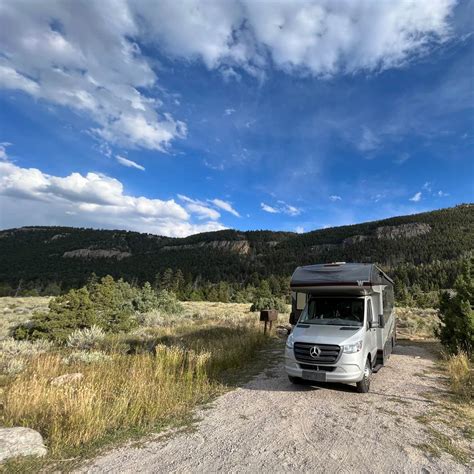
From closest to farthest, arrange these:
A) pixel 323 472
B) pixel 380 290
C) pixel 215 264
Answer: pixel 323 472, pixel 380 290, pixel 215 264

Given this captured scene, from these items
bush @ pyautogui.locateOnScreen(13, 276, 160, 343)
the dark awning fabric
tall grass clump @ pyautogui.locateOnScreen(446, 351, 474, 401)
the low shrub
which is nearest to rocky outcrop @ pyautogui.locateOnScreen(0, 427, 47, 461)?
the dark awning fabric

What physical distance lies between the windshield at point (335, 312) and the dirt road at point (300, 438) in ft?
5.18

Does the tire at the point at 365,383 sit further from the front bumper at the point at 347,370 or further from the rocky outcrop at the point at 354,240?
the rocky outcrop at the point at 354,240

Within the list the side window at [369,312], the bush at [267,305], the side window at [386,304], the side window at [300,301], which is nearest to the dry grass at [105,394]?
the side window at [300,301]

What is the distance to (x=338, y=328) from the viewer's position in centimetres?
797

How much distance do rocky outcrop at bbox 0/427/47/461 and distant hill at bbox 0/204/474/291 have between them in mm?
87227

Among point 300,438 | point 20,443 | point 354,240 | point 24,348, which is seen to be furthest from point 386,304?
point 354,240

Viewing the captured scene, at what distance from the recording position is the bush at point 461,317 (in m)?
11.1

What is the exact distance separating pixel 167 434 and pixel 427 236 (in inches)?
5648

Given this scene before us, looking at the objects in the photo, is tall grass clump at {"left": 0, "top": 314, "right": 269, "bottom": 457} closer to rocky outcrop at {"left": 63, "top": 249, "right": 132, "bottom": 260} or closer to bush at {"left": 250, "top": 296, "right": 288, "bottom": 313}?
bush at {"left": 250, "top": 296, "right": 288, "bottom": 313}

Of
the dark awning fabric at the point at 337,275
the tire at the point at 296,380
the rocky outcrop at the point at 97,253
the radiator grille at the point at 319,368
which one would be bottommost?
the tire at the point at 296,380

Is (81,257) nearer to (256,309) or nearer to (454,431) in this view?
(256,309)

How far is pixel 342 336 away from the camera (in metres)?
7.50

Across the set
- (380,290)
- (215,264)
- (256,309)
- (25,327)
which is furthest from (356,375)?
(215,264)
